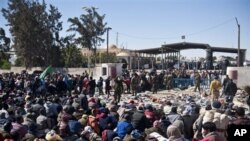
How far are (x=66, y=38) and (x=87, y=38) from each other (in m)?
2.94

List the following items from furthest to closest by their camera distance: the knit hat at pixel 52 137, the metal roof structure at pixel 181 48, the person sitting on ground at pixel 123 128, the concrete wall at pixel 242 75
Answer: the metal roof structure at pixel 181 48
the concrete wall at pixel 242 75
the person sitting on ground at pixel 123 128
the knit hat at pixel 52 137

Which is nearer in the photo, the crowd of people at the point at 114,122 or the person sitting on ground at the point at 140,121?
the crowd of people at the point at 114,122

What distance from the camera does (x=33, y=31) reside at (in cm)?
5012

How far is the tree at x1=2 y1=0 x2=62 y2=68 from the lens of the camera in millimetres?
50031

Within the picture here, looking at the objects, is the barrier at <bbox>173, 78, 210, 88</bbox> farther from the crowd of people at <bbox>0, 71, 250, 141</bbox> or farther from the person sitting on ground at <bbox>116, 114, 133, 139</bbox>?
the person sitting on ground at <bbox>116, 114, 133, 139</bbox>

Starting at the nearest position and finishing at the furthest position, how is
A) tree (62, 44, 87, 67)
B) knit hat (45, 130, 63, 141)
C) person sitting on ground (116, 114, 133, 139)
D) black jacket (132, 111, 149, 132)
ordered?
knit hat (45, 130, 63, 141) < person sitting on ground (116, 114, 133, 139) < black jacket (132, 111, 149, 132) < tree (62, 44, 87, 67)

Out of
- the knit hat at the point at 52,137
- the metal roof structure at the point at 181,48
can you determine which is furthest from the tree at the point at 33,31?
the knit hat at the point at 52,137

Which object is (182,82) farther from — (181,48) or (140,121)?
(140,121)

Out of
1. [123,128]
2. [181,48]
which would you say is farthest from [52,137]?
[181,48]

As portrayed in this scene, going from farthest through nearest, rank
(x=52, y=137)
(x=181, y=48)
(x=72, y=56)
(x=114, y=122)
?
(x=72, y=56) → (x=181, y=48) → (x=114, y=122) → (x=52, y=137)

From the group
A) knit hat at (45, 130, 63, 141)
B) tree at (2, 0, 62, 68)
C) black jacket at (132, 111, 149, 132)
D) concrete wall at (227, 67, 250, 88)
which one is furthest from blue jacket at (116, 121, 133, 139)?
tree at (2, 0, 62, 68)

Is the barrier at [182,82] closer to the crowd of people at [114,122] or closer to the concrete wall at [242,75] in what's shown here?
the concrete wall at [242,75]

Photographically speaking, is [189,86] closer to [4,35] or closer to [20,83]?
[20,83]

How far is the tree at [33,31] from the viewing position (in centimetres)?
5003
